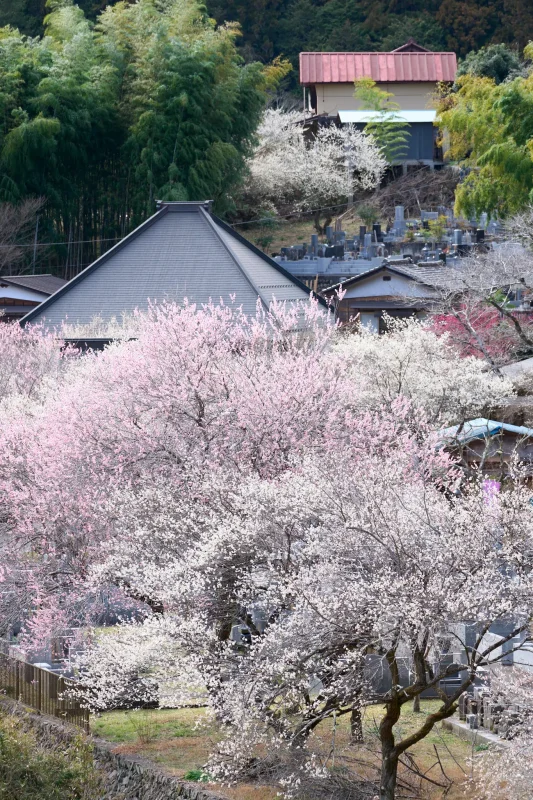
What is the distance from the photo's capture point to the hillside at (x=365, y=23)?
208 ft

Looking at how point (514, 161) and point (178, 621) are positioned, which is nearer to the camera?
point (178, 621)

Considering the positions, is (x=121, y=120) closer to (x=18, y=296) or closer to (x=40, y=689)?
(x=18, y=296)

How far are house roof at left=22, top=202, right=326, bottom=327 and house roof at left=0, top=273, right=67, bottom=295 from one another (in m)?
5.39

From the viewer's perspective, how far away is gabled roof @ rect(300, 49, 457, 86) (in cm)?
5728

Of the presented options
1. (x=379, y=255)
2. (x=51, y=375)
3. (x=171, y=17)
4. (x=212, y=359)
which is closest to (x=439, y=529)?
(x=212, y=359)

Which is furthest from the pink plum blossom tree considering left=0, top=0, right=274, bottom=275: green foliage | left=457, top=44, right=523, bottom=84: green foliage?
left=457, top=44, right=523, bottom=84: green foliage

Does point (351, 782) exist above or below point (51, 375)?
below

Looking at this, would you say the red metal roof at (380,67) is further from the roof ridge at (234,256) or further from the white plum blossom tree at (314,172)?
the roof ridge at (234,256)

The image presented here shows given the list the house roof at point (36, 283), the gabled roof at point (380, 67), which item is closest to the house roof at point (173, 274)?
the house roof at point (36, 283)

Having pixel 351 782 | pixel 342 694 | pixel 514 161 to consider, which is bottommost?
pixel 351 782

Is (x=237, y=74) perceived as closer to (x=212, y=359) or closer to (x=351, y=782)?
(x=212, y=359)

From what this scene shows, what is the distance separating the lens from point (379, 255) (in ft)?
131

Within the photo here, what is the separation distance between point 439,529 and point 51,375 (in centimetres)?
1248

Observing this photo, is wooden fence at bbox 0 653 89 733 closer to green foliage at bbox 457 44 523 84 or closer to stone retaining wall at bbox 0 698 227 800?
stone retaining wall at bbox 0 698 227 800
